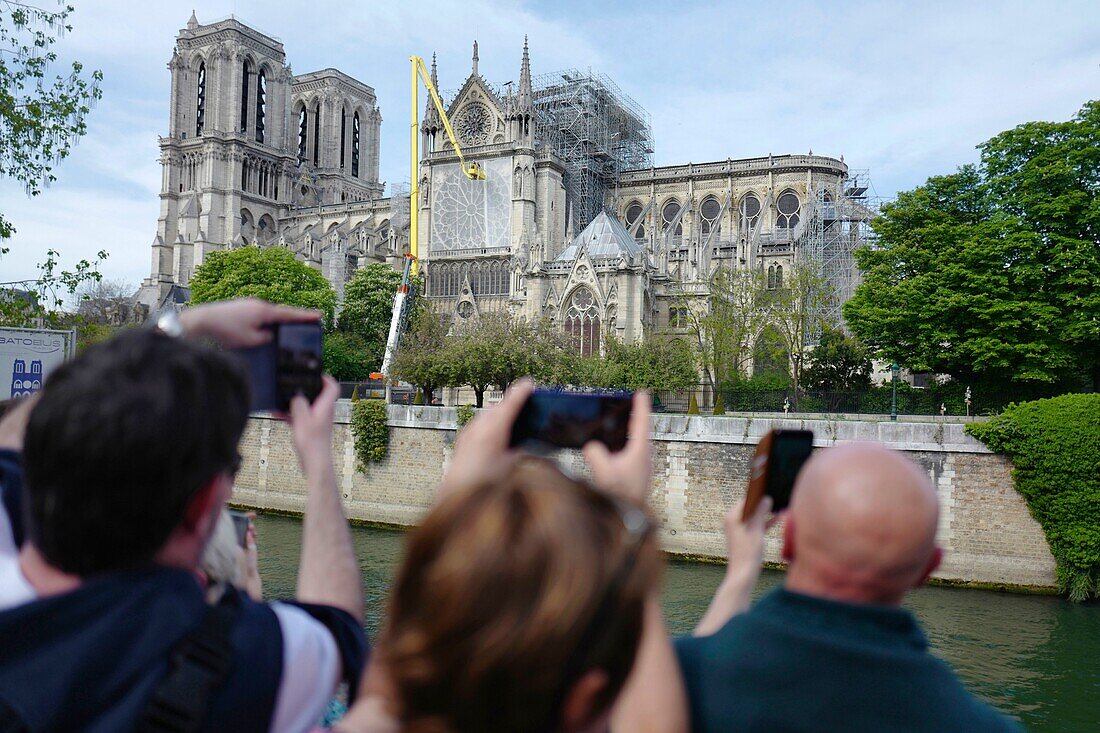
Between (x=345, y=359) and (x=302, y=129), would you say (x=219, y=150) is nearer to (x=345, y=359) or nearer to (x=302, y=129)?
(x=302, y=129)

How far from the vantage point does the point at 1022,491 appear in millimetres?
16609

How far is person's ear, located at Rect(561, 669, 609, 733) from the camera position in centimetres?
113

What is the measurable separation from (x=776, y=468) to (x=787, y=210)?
50.4 metres

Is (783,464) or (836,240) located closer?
(783,464)

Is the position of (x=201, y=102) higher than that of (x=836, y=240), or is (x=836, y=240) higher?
(x=201, y=102)

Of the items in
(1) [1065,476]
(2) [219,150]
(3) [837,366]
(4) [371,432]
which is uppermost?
(2) [219,150]

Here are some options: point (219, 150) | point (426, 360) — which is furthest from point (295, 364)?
point (219, 150)

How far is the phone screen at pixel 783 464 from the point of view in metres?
2.29

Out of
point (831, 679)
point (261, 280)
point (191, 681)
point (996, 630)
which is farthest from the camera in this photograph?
point (261, 280)

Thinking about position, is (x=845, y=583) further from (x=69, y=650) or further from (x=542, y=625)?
(x=69, y=650)

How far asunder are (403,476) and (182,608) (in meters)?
22.1

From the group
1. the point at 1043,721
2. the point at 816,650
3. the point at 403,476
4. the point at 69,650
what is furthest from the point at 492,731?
the point at 403,476

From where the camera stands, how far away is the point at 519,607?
108 centimetres

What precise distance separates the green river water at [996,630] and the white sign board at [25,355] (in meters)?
5.44
